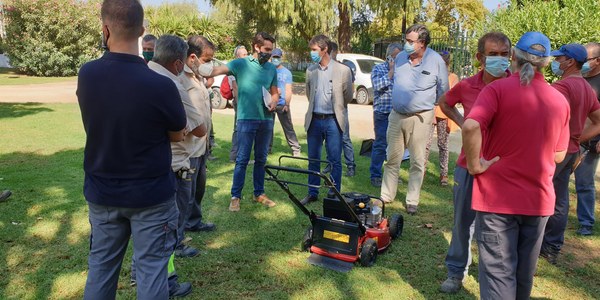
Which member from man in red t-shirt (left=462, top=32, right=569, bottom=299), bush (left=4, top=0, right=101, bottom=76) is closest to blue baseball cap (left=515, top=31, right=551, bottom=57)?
man in red t-shirt (left=462, top=32, right=569, bottom=299)

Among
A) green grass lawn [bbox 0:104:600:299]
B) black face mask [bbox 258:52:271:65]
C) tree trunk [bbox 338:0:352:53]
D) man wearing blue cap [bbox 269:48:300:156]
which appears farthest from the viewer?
tree trunk [bbox 338:0:352:53]

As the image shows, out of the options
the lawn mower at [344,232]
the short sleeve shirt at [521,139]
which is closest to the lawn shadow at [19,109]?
the lawn mower at [344,232]

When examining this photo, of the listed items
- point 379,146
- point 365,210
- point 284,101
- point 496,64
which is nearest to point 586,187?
point 496,64

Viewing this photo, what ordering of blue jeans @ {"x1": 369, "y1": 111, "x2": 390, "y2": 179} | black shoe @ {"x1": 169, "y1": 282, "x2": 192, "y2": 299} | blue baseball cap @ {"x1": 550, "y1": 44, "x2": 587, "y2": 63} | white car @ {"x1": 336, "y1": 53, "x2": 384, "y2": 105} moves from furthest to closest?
white car @ {"x1": 336, "y1": 53, "x2": 384, "y2": 105}
blue jeans @ {"x1": 369, "y1": 111, "x2": 390, "y2": 179}
blue baseball cap @ {"x1": 550, "y1": 44, "x2": 587, "y2": 63}
black shoe @ {"x1": 169, "y1": 282, "x2": 192, "y2": 299}

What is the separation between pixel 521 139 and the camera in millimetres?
2719

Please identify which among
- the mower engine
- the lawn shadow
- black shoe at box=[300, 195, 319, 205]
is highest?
the lawn shadow

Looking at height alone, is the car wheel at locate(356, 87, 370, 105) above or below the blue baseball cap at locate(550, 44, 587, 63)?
below

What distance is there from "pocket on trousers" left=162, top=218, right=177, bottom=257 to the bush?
27.0 meters

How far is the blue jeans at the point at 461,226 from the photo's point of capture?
3.66 meters

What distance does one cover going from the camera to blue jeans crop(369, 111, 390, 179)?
7160 millimetres

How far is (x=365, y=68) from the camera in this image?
18.2 metres

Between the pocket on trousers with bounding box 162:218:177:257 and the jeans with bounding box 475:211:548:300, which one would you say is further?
the jeans with bounding box 475:211:548:300

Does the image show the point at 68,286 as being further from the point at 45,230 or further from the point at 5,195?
the point at 5,195

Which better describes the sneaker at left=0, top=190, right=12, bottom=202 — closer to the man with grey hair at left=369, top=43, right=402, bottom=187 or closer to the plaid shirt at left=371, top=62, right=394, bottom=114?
the man with grey hair at left=369, top=43, right=402, bottom=187
